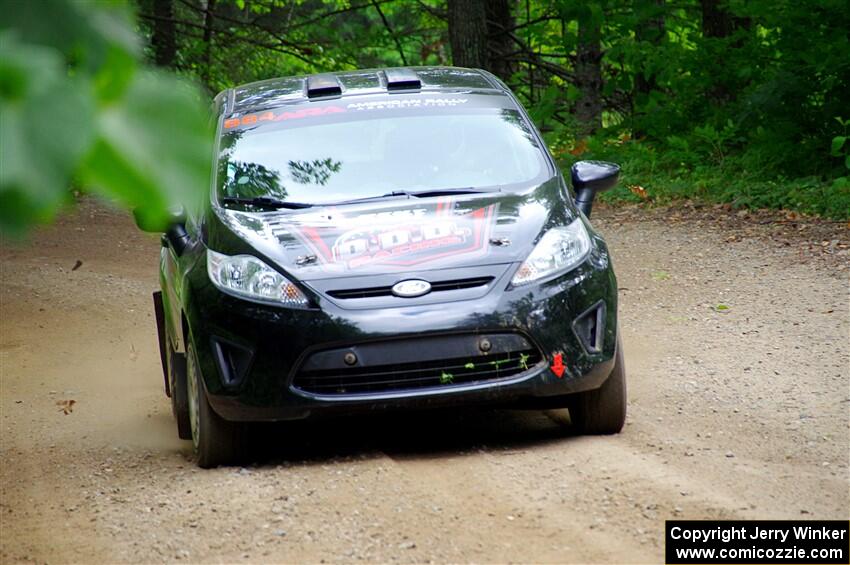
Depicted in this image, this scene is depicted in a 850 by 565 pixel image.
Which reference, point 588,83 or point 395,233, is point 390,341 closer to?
point 395,233

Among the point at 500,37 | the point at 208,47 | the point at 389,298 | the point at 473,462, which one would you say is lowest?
the point at 208,47

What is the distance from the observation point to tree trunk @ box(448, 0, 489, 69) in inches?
648

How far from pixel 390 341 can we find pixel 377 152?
62.0 inches

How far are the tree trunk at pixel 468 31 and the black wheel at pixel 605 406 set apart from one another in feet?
36.8

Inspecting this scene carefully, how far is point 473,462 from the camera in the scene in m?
5.36

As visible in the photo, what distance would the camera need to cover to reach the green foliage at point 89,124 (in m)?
0.86

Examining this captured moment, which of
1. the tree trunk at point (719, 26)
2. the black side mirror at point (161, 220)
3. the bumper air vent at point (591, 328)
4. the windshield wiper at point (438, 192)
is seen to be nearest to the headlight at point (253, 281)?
the windshield wiper at point (438, 192)

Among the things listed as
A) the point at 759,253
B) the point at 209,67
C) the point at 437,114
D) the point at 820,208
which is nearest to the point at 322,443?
the point at 437,114

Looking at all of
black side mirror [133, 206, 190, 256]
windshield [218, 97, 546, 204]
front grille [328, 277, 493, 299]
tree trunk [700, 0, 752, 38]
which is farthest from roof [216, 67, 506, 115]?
tree trunk [700, 0, 752, 38]

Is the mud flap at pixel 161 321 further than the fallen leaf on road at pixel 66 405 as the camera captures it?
No

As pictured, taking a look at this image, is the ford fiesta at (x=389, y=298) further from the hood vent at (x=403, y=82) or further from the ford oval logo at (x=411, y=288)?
the hood vent at (x=403, y=82)

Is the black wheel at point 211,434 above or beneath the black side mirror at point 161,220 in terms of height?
beneath

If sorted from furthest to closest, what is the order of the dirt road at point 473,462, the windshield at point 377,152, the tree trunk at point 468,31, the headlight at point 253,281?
1. the tree trunk at point 468,31
2. the windshield at point 377,152
3. the headlight at point 253,281
4. the dirt road at point 473,462

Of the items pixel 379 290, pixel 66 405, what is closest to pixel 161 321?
pixel 66 405
